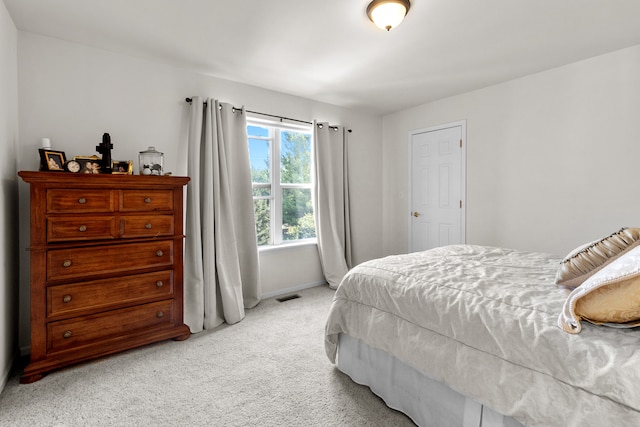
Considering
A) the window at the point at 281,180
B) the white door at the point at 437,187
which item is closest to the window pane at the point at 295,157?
→ the window at the point at 281,180

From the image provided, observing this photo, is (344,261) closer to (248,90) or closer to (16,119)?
(248,90)

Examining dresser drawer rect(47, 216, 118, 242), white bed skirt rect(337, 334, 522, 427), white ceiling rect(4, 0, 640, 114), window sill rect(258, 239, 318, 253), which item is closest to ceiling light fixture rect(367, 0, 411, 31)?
white ceiling rect(4, 0, 640, 114)

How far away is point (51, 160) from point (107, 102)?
0.75 meters

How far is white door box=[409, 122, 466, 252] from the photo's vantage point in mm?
4008

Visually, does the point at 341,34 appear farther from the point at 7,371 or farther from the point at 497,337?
the point at 7,371

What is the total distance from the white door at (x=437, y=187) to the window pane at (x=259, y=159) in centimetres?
210

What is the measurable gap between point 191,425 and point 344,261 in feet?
9.37

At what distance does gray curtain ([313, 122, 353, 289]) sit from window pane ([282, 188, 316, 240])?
17 cm

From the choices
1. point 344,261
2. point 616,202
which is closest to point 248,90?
point 344,261

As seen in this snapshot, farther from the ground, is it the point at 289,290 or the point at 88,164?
the point at 88,164

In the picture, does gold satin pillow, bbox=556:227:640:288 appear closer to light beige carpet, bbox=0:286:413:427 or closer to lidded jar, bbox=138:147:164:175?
light beige carpet, bbox=0:286:413:427

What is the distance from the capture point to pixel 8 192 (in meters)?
2.20

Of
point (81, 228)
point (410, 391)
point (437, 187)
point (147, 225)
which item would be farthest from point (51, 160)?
point (437, 187)

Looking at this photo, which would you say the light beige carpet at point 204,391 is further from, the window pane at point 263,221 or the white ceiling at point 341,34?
the white ceiling at point 341,34
